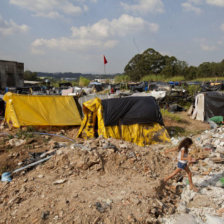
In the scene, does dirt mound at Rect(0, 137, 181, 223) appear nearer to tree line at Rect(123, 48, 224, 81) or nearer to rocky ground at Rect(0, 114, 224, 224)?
rocky ground at Rect(0, 114, 224, 224)

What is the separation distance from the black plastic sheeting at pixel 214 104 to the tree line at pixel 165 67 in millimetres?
21732

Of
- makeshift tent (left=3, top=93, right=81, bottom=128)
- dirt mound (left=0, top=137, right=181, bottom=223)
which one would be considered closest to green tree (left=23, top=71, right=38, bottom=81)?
makeshift tent (left=3, top=93, right=81, bottom=128)

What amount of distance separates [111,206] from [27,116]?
594 cm

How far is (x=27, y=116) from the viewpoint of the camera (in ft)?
25.5

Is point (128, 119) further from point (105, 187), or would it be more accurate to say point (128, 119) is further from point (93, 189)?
point (93, 189)

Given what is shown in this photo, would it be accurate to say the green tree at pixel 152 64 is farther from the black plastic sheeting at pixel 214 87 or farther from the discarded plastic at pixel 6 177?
the discarded plastic at pixel 6 177

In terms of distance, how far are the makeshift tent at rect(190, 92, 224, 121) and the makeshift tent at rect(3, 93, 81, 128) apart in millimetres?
6576

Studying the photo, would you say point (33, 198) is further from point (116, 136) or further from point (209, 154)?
point (209, 154)

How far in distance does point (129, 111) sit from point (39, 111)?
12.4 ft

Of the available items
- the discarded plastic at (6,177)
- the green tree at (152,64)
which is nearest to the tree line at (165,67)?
the green tree at (152,64)

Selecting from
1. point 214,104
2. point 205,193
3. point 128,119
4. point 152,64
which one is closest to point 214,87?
point 214,104

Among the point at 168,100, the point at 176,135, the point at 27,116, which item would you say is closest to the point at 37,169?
the point at 27,116

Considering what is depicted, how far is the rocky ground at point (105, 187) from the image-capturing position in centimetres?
287

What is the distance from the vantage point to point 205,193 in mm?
3711
